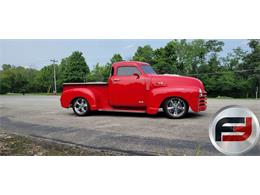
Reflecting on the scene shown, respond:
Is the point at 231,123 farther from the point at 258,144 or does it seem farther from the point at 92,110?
the point at 92,110

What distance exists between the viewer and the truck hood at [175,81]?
91.8 inches

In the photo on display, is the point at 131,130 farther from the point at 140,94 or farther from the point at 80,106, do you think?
the point at 80,106

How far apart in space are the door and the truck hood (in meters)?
0.25

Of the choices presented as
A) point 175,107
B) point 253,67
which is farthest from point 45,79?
point 253,67

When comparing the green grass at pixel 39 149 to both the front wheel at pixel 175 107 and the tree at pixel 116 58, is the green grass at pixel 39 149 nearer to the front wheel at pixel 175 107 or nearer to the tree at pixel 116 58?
the tree at pixel 116 58

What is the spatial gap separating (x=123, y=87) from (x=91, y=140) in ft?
3.86

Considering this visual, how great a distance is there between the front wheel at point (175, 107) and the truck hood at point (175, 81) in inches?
12.1

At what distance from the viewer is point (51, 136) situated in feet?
7.63

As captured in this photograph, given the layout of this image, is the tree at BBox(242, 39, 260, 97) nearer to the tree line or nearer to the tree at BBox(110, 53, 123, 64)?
the tree line

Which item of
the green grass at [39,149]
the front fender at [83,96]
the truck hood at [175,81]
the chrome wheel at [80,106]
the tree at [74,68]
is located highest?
the tree at [74,68]

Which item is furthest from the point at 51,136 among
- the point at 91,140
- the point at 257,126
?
the point at 257,126

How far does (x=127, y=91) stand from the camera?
120 inches

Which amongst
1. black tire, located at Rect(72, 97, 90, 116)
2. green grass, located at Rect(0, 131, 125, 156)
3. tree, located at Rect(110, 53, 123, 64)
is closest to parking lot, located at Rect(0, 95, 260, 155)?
green grass, located at Rect(0, 131, 125, 156)

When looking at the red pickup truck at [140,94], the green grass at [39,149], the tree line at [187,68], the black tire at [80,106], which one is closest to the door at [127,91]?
the red pickup truck at [140,94]
